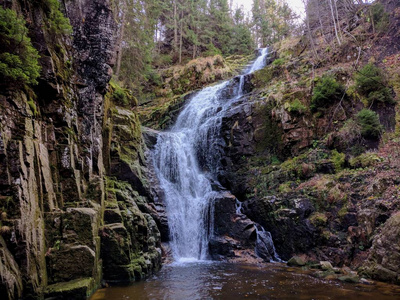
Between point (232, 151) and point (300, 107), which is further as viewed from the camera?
point (232, 151)

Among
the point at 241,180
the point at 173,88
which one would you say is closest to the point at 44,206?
the point at 241,180

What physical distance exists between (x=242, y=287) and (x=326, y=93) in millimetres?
11070

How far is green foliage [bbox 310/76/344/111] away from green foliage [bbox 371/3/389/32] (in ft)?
16.8

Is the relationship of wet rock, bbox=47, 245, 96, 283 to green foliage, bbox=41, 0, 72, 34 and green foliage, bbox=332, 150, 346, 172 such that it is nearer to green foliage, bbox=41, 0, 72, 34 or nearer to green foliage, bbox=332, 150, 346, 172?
green foliage, bbox=41, 0, 72, 34

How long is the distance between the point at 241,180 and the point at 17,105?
1144 cm

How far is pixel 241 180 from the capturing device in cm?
1523

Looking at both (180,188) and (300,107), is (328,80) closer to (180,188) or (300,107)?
(300,107)

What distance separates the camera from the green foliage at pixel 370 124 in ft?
39.2

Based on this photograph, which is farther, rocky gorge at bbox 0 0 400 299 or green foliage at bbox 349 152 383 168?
green foliage at bbox 349 152 383 168

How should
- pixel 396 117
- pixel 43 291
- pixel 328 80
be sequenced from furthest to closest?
pixel 328 80 → pixel 396 117 → pixel 43 291

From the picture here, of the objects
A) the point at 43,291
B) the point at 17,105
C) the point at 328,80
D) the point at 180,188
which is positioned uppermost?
the point at 328,80

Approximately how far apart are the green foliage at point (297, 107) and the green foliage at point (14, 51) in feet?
40.5

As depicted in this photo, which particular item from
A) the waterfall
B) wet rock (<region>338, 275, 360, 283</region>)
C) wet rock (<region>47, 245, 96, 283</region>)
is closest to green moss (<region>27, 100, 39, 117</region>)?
wet rock (<region>47, 245, 96, 283</region>)

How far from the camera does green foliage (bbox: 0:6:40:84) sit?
19.6 ft
